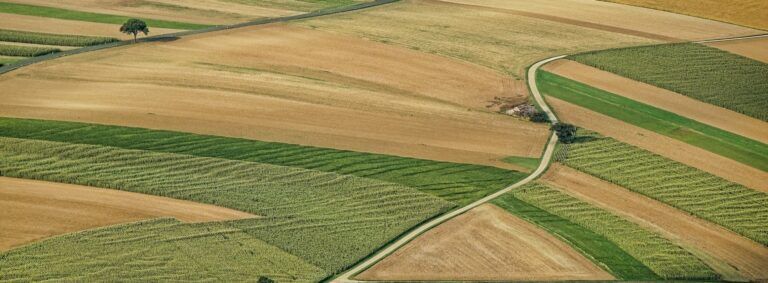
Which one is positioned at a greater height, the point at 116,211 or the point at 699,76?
the point at 699,76

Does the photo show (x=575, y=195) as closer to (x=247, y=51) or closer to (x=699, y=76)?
(x=699, y=76)

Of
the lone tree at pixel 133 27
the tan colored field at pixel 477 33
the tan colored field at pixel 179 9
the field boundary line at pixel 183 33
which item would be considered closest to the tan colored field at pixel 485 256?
the tan colored field at pixel 477 33

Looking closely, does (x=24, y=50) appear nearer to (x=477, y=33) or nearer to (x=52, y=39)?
(x=52, y=39)

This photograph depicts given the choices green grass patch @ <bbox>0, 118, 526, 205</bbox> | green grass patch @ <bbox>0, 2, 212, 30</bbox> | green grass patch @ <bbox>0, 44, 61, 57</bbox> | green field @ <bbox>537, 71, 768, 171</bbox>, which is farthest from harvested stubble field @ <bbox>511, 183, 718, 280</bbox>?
green grass patch @ <bbox>0, 2, 212, 30</bbox>

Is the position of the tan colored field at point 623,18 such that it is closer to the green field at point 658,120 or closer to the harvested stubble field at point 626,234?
the green field at point 658,120

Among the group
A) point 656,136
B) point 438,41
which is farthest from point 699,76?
point 438,41

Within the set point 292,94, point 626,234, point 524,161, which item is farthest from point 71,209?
point 626,234
